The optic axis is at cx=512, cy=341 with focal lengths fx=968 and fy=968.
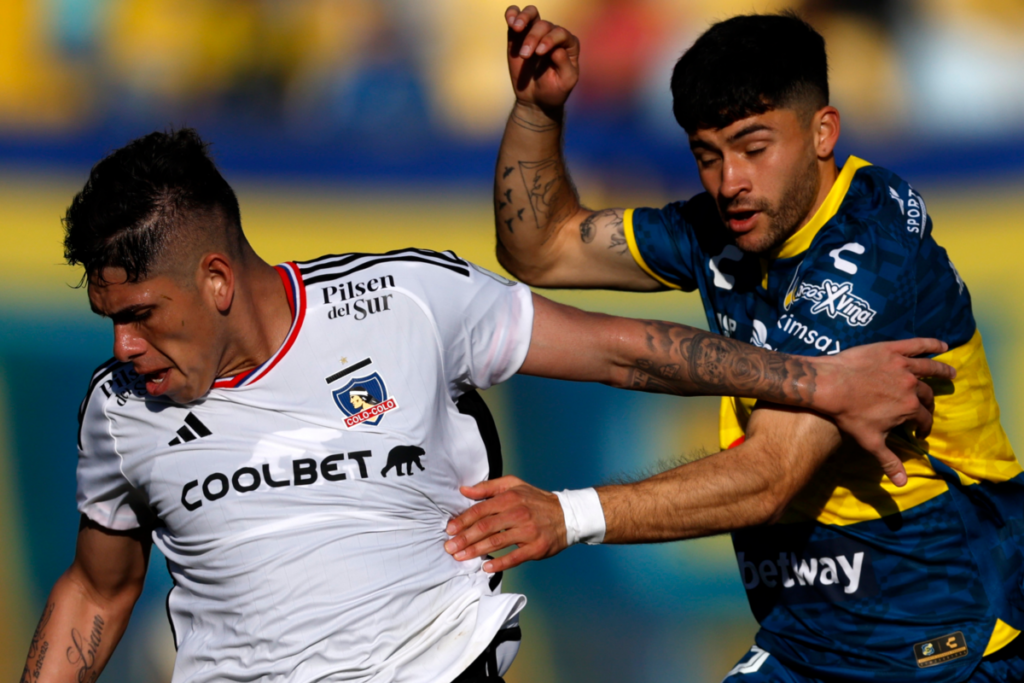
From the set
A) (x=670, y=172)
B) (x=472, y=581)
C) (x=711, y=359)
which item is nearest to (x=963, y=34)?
(x=670, y=172)

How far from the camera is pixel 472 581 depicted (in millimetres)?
2383

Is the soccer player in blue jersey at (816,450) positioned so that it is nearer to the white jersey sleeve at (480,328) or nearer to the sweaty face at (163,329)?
the white jersey sleeve at (480,328)

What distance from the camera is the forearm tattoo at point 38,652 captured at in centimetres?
250

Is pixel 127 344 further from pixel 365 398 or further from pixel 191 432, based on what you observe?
pixel 365 398

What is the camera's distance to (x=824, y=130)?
269cm

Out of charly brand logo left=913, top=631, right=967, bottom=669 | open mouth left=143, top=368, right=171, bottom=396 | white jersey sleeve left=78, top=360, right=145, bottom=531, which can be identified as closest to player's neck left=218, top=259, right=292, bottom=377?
open mouth left=143, top=368, right=171, bottom=396

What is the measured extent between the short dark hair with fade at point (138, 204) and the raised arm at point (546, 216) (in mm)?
1180

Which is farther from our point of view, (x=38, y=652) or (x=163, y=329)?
(x=38, y=652)

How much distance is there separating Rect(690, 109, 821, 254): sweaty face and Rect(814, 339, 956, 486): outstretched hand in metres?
0.41

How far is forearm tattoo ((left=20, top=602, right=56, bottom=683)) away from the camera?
8.20 ft

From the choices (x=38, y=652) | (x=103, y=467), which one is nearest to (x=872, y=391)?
(x=103, y=467)

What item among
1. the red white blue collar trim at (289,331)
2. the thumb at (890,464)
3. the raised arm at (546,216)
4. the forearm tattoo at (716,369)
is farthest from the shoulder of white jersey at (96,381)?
the thumb at (890,464)

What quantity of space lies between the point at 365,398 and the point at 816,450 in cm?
113

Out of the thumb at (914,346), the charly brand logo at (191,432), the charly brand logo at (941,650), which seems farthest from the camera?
the charly brand logo at (941,650)
